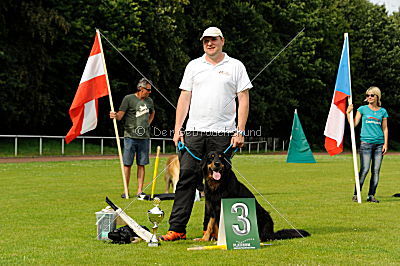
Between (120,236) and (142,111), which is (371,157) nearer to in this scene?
(142,111)

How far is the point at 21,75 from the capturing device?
31172 mm

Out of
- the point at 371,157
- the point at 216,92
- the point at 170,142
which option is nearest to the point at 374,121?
the point at 371,157

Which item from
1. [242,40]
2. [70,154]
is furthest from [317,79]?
[70,154]

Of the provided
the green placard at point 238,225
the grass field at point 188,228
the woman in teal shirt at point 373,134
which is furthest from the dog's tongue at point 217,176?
the woman in teal shirt at point 373,134

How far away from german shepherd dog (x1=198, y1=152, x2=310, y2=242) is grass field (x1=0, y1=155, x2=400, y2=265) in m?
0.29

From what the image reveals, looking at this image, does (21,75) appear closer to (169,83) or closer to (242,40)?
(169,83)

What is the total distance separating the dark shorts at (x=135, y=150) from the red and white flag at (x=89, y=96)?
0.77 meters

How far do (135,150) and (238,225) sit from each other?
633cm

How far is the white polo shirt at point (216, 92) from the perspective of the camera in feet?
24.6

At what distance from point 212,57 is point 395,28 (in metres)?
59.2

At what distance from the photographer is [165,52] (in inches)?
1457

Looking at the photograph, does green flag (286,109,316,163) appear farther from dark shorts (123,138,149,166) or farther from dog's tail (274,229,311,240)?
dog's tail (274,229,311,240)

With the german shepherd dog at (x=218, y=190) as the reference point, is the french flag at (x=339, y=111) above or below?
above

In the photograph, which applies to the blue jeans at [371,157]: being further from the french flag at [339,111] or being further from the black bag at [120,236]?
the black bag at [120,236]
